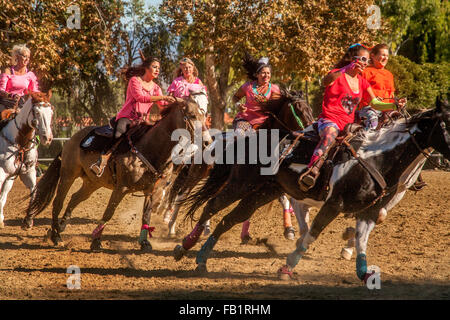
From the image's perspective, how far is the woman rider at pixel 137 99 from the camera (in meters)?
7.36

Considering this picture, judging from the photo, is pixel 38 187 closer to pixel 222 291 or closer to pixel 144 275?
pixel 144 275

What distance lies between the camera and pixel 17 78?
9242mm

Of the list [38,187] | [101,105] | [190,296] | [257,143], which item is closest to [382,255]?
[257,143]

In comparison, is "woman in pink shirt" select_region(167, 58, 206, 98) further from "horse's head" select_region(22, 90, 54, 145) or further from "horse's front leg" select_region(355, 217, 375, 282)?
"horse's front leg" select_region(355, 217, 375, 282)

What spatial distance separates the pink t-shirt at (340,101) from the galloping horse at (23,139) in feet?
13.8

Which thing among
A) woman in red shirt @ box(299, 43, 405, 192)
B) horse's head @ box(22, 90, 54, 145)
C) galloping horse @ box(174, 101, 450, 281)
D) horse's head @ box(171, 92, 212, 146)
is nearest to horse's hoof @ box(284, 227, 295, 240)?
galloping horse @ box(174, 101, 450, 281)

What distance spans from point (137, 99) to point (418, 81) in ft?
59.7

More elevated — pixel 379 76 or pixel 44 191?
pixel 379 76

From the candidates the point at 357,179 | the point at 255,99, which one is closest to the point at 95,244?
the point at 255,99

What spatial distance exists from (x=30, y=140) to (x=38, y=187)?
82cm

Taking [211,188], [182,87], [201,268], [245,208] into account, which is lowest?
[201,268]

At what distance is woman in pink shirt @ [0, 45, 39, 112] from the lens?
9.09 m

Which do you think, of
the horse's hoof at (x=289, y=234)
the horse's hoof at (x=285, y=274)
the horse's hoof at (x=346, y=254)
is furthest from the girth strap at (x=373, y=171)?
the horse's hoof at (x=289, y=234)

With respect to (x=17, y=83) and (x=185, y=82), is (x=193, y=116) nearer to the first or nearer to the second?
(x=185, y=82)
